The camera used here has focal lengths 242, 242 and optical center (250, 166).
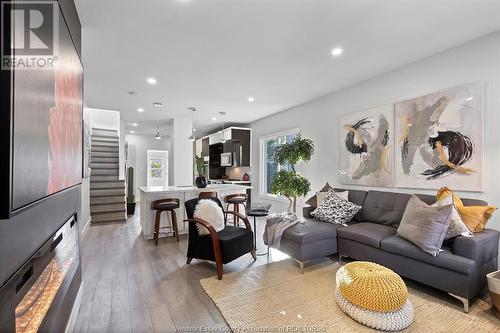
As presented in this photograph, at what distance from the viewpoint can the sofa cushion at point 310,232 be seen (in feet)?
9.87

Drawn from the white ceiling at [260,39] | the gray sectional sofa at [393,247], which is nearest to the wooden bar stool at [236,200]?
the gray sectional sofa at [393,247]

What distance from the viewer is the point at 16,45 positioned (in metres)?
0.87

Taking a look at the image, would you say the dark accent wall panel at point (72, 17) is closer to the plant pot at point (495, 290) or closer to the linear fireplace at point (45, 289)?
the linear fireplace at point (45, 289)

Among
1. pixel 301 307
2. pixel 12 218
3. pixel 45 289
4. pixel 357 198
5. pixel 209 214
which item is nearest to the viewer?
Result: pixel 12 218

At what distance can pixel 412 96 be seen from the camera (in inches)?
129

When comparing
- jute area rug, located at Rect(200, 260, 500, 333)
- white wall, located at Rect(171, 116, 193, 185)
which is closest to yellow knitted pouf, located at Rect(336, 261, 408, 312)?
jute area rug, located at Rect(200, 260, 500, 333)

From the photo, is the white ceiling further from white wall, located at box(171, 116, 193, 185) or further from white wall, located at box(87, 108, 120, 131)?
white wall, located at box(87, 108, 120, 131)

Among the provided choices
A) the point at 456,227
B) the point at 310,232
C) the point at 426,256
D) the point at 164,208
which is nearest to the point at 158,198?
the point at 164,208

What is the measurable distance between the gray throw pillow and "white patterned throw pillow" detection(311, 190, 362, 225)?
90 cm

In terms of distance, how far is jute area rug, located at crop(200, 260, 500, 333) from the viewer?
1993 millimetres

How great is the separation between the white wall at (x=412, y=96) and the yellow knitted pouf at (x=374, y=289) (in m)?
1.55

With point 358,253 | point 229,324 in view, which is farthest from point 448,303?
point 229,324

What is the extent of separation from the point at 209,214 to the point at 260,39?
2.18m

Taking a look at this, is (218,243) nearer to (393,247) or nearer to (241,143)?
(393,247)
